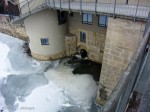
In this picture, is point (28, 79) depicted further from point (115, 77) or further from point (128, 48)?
point (128, 48)

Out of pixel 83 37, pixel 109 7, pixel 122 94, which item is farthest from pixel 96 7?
pixel 122 94

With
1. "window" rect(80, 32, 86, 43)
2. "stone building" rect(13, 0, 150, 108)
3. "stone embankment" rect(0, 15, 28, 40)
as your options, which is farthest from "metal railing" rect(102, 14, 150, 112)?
"stone embankment" rect(0, 15, 28, 40)

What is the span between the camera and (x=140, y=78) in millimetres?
3023

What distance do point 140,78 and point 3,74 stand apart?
15176 millimetres

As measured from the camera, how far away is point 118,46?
10609mm

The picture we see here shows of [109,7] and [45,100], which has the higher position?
[109,7]

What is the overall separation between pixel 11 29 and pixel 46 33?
24.2 ft

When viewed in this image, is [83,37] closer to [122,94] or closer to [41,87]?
[41,87]

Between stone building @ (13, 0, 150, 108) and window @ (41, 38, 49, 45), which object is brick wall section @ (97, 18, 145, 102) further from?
window @ (41, 38, 49, 45)

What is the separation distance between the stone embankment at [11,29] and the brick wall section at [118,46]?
12.0 metres

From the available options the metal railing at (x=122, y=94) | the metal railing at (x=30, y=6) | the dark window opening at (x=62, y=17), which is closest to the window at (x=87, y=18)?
the dark window opening at (x=62, y=17)

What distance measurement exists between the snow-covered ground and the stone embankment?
3.31 meters

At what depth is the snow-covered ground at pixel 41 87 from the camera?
13.0m

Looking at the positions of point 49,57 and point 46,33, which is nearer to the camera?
point 46,33
